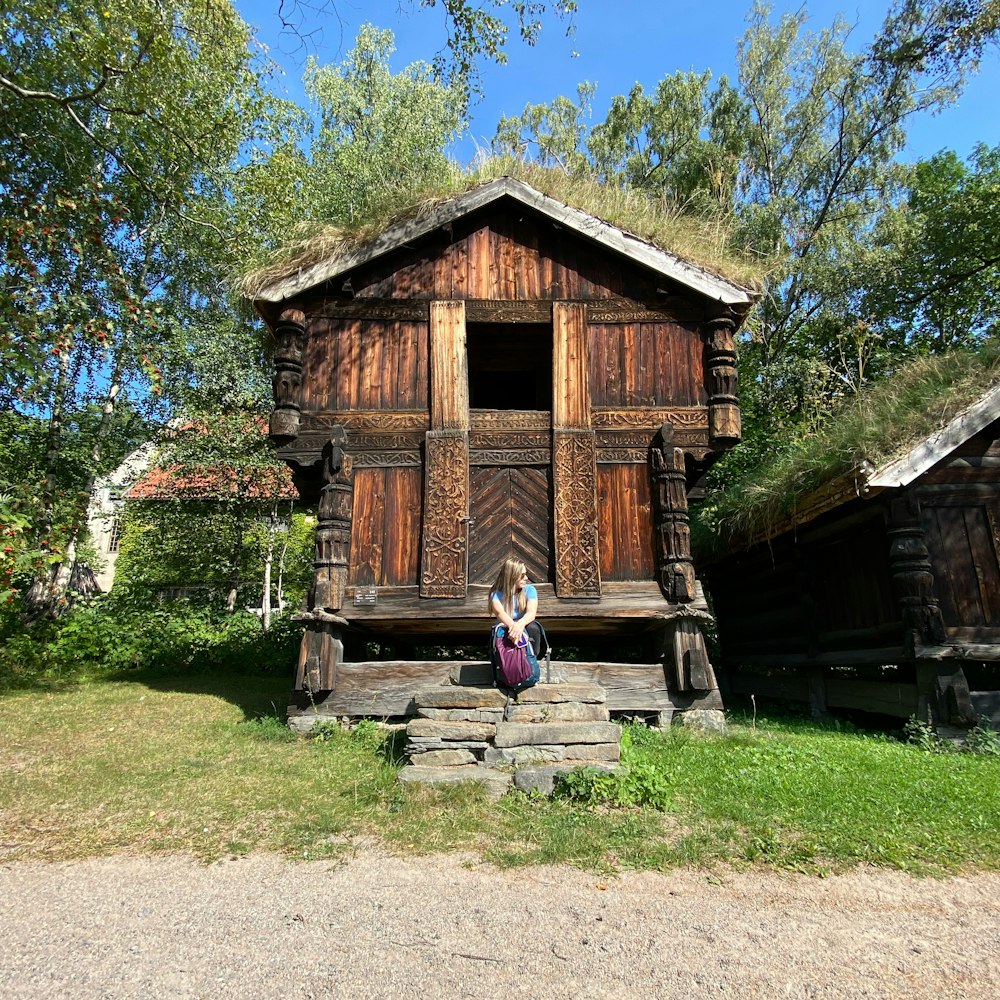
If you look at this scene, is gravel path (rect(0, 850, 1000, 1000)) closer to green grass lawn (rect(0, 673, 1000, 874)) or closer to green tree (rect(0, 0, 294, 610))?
green grass lawn (rect(0, 673, 1000, 874))

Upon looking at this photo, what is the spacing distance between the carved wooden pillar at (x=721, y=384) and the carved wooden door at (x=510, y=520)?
2108mm

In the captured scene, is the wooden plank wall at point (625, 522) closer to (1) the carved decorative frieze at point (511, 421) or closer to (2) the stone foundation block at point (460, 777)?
(1) the carved decorative frieze at point (511, 421)

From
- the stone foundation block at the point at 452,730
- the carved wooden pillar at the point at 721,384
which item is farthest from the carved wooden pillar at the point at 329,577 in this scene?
the carved wooden pillar at the point at 721,384

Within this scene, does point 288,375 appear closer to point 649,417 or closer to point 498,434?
point 498,434

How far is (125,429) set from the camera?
1497 centimetres

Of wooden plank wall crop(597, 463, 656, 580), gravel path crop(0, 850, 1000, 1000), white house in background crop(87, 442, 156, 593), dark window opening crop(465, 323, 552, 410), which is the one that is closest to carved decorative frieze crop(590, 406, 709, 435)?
wooden plank wall crop(597, 463, 656, 580)

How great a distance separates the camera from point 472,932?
3311 mm

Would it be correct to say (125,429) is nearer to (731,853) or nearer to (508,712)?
(508,712)

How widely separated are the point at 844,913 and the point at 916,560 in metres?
5.24

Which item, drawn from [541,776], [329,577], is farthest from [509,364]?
[541,776]

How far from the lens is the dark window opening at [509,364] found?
9.30 m

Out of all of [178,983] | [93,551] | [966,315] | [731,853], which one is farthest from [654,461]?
[966,315]

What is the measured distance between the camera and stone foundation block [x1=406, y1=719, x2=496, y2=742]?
5.55 metres

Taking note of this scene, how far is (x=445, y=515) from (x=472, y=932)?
5159mm
